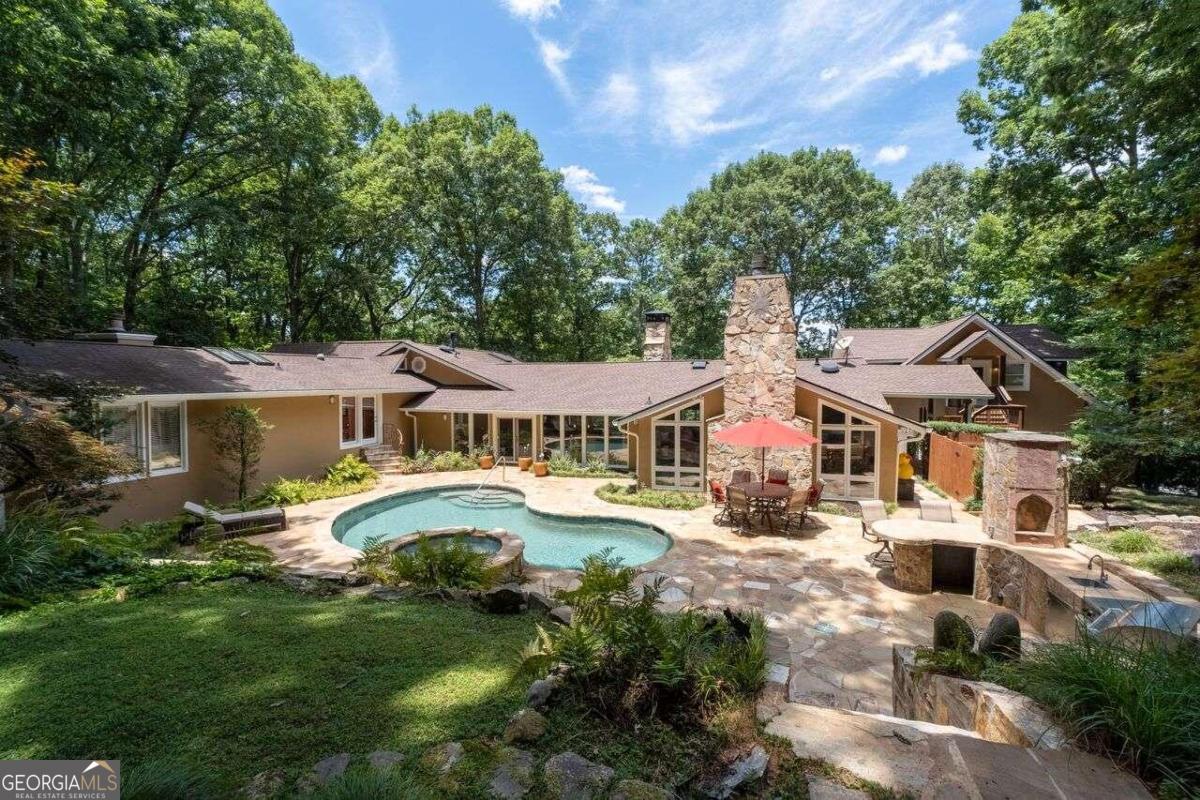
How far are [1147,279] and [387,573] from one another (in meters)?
8.36

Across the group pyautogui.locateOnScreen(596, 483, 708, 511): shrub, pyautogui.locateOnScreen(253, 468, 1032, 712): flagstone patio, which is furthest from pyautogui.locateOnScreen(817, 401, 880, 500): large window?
pyautogui.locateOnScreen(596, 483, 708, 511): shrub

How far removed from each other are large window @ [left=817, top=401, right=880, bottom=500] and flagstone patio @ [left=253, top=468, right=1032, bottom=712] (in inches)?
52.5

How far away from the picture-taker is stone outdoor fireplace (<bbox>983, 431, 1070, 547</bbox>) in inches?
291

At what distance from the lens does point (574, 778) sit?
2590 mm

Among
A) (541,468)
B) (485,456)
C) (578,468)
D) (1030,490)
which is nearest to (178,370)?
(485,456)

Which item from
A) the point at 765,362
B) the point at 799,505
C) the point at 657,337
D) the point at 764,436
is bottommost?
the point at 799,505

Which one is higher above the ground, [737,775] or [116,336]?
[116,336]

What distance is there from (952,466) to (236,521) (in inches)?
668

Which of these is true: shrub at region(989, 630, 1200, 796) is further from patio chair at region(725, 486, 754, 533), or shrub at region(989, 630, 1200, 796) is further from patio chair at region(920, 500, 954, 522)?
patio chair at region(725, 486, 754, 533)

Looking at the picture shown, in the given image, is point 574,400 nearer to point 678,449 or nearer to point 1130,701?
point 678,449

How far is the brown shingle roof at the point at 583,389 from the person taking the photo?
16.6 m

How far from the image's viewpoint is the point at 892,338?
20.8 meters

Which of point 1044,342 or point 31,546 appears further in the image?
point 1044,342

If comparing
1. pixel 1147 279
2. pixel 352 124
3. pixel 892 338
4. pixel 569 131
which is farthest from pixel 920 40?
pixel 352 124
